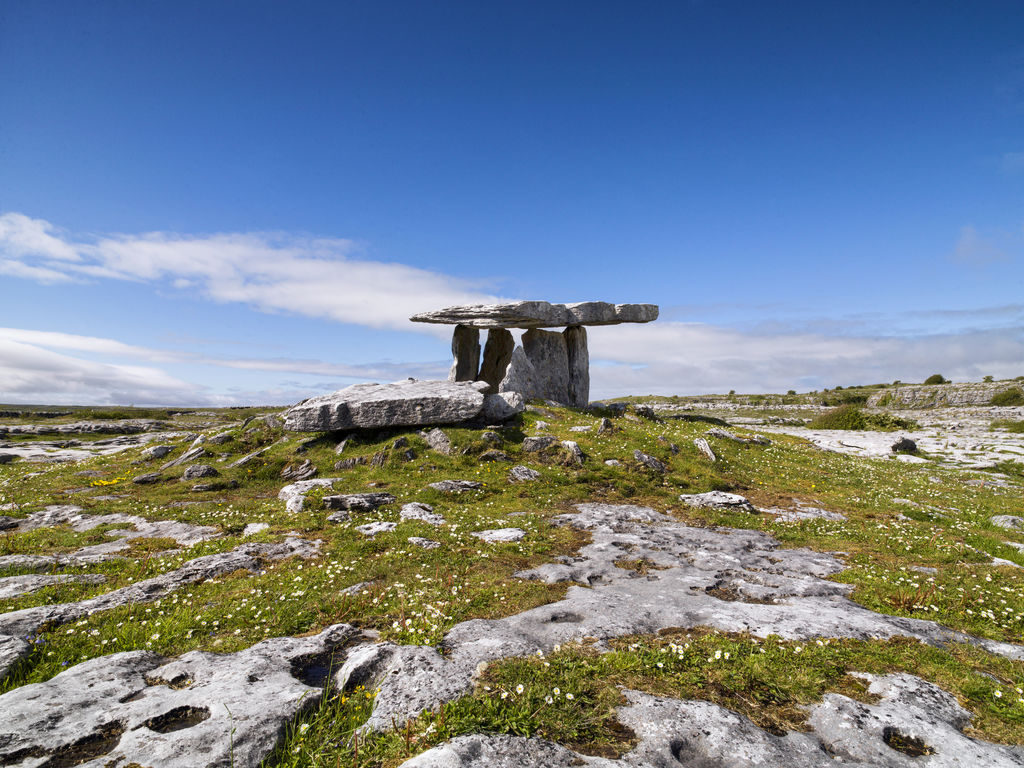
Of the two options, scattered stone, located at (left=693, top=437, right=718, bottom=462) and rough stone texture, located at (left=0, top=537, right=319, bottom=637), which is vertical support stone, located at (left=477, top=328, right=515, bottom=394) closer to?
scattered stone, located at (left=693, top=437, right=718, bottom=462)

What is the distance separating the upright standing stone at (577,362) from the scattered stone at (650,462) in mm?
15930

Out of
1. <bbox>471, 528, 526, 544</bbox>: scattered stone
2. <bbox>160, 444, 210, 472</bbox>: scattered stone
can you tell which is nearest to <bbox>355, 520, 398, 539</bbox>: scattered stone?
<bbox>471, 528, 526, 544</bbox>: scattered stone

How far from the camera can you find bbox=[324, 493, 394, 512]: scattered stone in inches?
666

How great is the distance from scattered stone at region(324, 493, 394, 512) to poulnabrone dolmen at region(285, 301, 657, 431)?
738 centimetres

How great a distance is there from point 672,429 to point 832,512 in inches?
422

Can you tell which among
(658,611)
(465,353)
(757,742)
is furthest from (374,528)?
(465,353)

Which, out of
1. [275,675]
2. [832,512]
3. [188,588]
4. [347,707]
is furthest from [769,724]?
[832,512]

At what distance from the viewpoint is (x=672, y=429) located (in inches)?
1101

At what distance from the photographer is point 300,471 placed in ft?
74.7

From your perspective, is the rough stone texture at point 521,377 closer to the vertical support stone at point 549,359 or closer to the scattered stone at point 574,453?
the vertical support stone at point 549,359

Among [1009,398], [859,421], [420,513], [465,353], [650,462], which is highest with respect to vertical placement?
[465,353]

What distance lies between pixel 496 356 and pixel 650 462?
21.8m

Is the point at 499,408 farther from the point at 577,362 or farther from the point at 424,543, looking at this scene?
the point at 577,362

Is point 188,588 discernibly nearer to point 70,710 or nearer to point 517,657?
point 70,710
